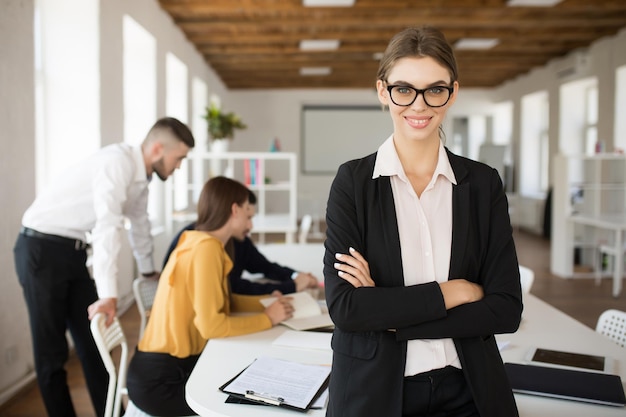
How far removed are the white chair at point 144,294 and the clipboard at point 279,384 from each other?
1316 mm

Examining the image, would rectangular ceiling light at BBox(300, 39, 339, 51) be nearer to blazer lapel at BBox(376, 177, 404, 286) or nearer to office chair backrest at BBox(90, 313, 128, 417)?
office chair backrest at BBox(90, 313, 128, 417)

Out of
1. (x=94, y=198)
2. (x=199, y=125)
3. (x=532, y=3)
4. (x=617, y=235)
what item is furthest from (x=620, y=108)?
(x=94, y=198)

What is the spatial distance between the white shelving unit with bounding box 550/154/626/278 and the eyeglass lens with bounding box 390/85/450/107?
241 inches

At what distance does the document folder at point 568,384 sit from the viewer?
1612mm

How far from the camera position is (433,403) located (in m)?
1.28

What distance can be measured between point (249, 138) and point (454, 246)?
14292 millimetres

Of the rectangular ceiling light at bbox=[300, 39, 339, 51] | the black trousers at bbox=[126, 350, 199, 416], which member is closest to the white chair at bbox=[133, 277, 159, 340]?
the black trousers at bbox=[126, 350, 199, 416]

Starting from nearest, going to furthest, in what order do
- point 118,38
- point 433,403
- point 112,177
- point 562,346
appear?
point 433,403 → point 562,346 → point 112,177 → point 118,38

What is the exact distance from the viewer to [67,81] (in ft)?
16.1

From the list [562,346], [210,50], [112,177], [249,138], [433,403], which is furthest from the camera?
[249,138]

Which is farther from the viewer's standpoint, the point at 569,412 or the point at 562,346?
the point at 562,346

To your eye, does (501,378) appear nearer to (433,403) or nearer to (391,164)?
(433,403)

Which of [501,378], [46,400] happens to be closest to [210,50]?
[46,400]

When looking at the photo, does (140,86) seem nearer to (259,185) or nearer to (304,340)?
(259,185)
